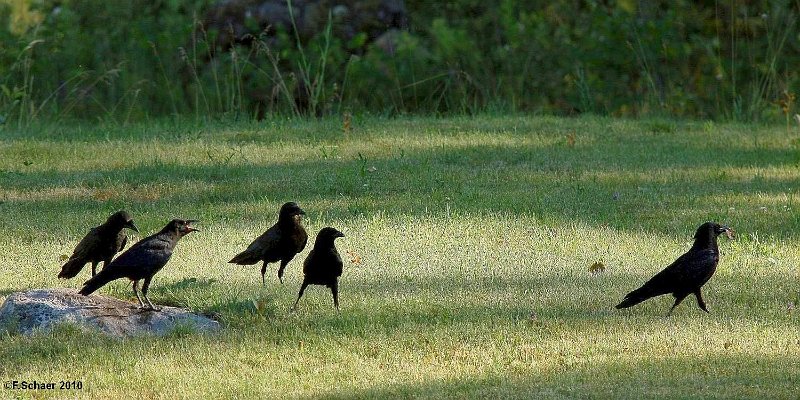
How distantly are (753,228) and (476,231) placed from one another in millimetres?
2162

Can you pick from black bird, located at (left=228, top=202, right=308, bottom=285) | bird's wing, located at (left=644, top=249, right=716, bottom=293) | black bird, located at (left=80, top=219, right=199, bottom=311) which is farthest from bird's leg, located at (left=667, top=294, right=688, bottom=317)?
black bird, located at (left=80, top=219, right=199, bottom=311)

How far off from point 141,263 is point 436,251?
267 centimetres

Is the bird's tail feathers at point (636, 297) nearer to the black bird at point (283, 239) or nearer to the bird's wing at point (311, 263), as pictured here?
the bird's wing at point (311, 263)

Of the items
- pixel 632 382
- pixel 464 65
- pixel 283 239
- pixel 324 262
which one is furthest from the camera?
pixel 464 65

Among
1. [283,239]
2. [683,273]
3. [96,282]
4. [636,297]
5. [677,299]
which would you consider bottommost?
[677,299]

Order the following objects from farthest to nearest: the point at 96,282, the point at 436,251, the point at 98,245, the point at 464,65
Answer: the point at 464,65
the point at 436,251
the point at 98,245
the point at 96,282

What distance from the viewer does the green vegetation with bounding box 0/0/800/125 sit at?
17.2 m

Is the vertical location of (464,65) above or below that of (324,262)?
below

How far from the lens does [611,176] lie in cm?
1234

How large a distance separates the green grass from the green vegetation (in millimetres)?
1883

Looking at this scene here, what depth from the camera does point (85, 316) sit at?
7.19 metres

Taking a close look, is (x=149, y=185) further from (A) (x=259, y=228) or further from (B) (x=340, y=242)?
(B) (x=340, y=242)

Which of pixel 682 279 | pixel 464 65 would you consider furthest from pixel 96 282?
pixel 464 65

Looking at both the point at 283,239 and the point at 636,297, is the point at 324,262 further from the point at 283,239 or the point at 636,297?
the point at 636,297
